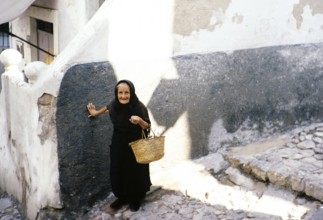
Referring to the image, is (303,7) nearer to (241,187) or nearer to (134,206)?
(241,187)

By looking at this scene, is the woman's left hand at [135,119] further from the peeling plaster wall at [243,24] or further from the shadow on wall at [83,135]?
the peeling plaster wall at [243,24]

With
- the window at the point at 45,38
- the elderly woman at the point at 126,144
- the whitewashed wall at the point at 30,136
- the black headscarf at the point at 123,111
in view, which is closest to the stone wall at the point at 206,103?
the whitewashed wall at the point at 30,136

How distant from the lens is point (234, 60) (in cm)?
522

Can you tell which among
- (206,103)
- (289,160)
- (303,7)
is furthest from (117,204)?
(303,7)

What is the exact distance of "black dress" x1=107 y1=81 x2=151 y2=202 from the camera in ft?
13.6

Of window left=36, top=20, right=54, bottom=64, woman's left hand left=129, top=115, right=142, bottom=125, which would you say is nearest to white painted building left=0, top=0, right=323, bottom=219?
woman's left hand left=129, top=115, right=142, bottom=125

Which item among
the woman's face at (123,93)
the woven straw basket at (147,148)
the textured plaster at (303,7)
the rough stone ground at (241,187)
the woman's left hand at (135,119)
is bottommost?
the rough stone ground at (241,187)

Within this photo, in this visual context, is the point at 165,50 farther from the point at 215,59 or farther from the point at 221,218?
the point at 221,218

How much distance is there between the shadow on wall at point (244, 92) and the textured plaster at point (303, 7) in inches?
13.6

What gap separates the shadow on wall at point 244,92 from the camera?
4910mm

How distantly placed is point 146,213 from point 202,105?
4.60 feet

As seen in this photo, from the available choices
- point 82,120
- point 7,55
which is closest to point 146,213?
point 82,120

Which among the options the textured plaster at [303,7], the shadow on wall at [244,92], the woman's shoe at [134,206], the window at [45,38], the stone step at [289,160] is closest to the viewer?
the stone step at [289,160]

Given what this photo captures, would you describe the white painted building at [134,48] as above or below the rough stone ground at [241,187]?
above
